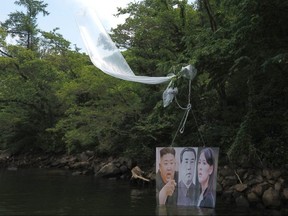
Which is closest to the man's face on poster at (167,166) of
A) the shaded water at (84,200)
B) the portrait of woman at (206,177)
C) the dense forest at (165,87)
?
the portrait of woman at (206,177)

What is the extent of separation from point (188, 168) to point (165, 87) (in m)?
8.34

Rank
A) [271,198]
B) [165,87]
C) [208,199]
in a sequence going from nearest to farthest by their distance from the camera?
1. [208,199]
2. [271,198]
3. [165,87]

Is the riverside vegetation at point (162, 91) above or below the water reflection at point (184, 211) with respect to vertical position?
above

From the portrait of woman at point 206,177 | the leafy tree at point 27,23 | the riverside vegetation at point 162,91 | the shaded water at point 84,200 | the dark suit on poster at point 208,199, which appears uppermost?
the leafy tree at point 27,23

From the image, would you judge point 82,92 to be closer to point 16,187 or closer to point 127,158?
point 127,158

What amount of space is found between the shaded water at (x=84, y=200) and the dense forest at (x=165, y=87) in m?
2.88

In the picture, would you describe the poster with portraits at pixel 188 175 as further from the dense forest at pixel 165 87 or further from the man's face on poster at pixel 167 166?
the dense forest at pixel 165 87

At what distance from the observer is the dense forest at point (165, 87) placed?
13.4m

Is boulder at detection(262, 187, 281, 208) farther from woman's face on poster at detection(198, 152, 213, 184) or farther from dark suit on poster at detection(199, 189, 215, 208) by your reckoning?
woman's face on poster at detection(198, 152, 213, 184)

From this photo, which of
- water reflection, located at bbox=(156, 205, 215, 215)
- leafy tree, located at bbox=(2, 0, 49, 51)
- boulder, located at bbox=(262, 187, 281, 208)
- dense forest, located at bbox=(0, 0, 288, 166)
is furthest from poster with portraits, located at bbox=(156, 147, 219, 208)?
leafy tree, located at bbox=(2, 0, 49, 51)

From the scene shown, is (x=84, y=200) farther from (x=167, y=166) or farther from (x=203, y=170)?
(x=203, y=170)

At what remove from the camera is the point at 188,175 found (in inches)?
433

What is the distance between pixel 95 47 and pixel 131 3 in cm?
1161

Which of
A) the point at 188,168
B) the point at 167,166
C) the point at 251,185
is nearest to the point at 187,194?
the point at 188,168
